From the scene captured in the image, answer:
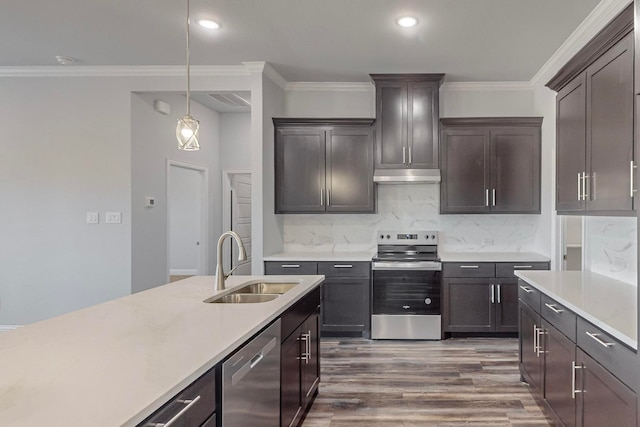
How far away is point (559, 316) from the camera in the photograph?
2248 millimetres

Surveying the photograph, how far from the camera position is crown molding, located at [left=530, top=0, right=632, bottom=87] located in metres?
2.80

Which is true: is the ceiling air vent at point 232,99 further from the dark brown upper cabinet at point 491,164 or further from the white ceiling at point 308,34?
the dark brown upper cabinet at point 491,164

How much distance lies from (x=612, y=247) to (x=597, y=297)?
88 centimetres

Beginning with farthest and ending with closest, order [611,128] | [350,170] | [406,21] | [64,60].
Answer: [350,170], [64,60], [406,21], [611,128]

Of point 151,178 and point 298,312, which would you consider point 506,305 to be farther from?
point 151,178

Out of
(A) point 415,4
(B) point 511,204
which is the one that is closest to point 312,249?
(B) point 511,204

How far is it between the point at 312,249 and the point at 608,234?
117 inches

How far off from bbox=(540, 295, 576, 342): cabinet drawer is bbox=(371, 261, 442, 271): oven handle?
5.28ft

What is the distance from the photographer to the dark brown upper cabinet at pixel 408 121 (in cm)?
436

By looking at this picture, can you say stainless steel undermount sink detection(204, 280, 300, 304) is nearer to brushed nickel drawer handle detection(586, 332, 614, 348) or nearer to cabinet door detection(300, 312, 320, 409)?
cabinet door detection(300, 312, 320, 409)

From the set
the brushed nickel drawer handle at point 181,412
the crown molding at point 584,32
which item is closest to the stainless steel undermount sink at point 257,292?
the brushed nickel drawer handle at point 181,412

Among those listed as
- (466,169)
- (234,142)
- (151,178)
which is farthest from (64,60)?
(466,169)

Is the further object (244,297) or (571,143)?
(571,143)

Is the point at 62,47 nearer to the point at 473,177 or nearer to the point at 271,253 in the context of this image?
the point at 271,253
